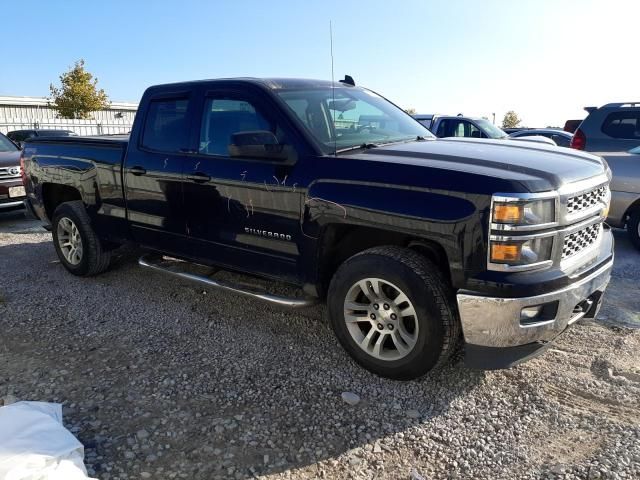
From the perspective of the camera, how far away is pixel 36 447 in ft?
7.81

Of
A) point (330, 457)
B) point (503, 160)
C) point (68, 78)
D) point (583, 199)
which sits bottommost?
point (330, 457)

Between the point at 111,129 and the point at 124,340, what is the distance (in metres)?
31.0

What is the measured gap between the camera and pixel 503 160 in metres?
3.16

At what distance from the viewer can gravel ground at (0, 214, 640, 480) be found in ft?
8.66

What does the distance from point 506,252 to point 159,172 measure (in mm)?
2897

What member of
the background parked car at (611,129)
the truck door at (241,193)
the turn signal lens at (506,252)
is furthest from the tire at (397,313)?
the background parked car at (611,129)

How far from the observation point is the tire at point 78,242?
5.30 m

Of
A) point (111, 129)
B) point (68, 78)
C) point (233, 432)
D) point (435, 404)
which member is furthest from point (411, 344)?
point (68, 78)

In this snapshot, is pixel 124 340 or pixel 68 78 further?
pixel 68 78

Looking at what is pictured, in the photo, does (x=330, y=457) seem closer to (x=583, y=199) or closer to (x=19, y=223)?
(x=583, y=199)

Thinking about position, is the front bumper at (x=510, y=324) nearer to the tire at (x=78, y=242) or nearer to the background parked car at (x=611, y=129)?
the tire at (x=78, y=242)

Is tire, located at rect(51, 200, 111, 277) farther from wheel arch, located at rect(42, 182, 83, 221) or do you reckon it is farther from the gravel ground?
the gravel ground

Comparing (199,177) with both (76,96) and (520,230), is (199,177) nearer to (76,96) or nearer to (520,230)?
(520,230)

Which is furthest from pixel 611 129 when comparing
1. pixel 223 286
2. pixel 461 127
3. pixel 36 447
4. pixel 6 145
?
pixel 6 145
